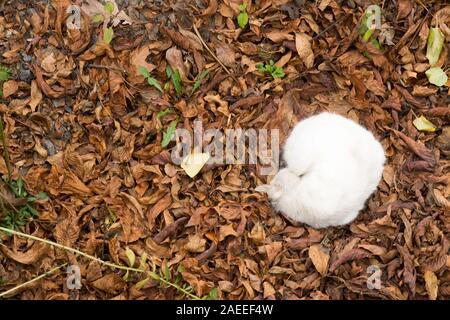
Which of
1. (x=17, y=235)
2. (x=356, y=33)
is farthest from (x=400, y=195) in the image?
(x=17, y=235)

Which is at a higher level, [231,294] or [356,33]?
[356,33]

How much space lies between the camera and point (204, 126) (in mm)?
2969

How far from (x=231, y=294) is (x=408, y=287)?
83cm

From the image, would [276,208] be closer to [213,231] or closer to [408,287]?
[213,231]

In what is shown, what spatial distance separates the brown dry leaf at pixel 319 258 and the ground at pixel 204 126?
0.01 m

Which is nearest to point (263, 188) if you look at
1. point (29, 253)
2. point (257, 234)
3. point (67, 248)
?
point (257, 234)

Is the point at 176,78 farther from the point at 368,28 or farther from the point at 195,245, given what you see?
the point at 368,28

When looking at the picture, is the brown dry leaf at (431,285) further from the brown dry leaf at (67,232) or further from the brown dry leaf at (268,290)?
the brown dry leaf at (67,232)

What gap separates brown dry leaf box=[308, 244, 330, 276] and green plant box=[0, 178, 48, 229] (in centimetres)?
132

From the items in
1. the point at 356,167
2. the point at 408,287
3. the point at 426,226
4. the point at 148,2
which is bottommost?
the point at 408,287

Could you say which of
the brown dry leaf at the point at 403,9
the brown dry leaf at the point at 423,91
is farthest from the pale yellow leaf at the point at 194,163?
the brown dry leaf at the point at 403,9

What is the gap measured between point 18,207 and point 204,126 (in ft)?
3.25

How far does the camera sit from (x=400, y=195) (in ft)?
9.49
